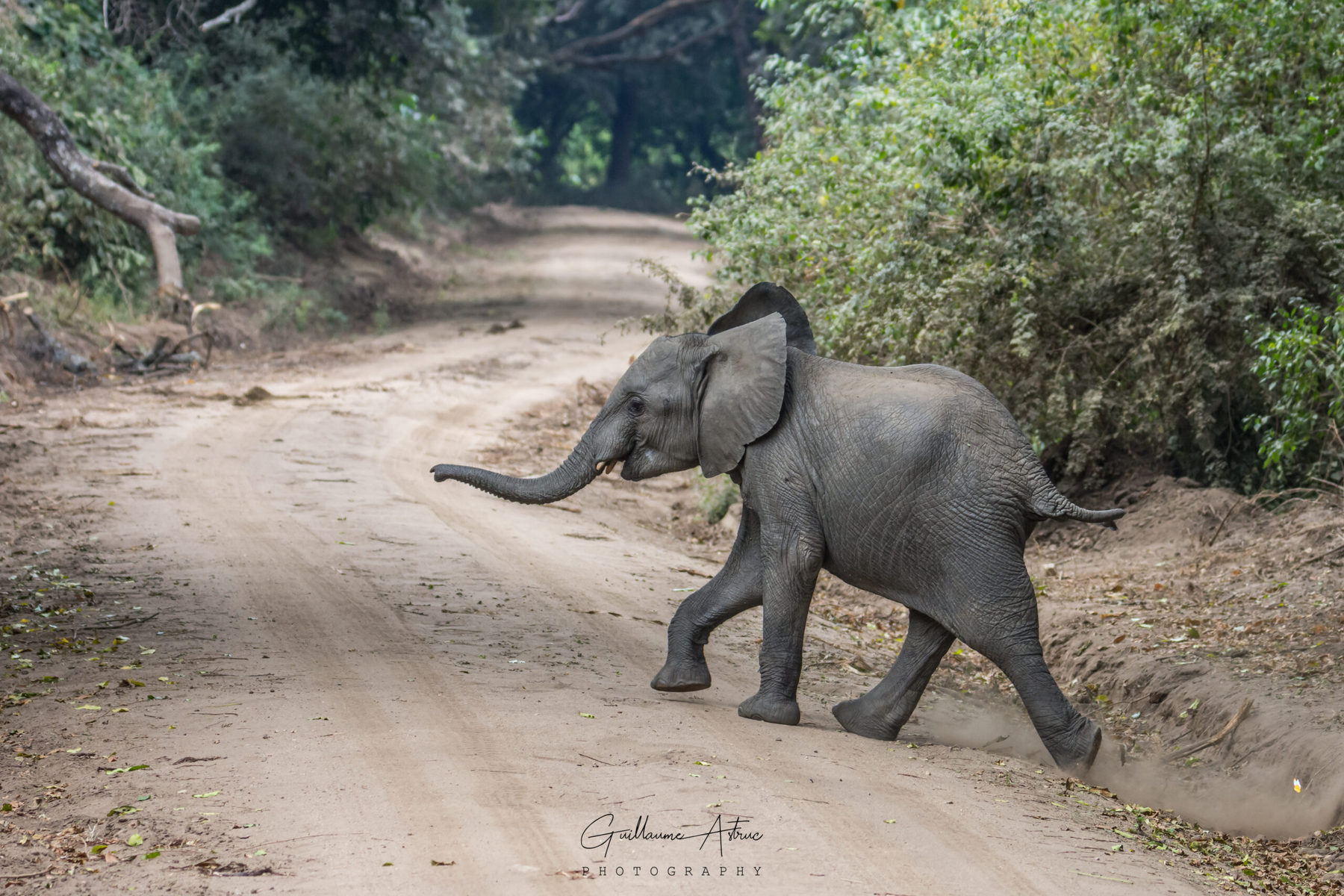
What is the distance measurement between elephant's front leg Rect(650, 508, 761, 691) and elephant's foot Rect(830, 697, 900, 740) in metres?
0.73

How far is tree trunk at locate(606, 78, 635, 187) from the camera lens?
56.5 meters

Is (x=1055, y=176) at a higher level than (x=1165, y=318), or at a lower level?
higher

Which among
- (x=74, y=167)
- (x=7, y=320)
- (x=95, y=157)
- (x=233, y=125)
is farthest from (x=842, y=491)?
(x=233, y=125)

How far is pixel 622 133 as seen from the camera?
189ft

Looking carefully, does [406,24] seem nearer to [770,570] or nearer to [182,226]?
[182,226]

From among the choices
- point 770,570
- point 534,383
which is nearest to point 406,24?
point 534,383

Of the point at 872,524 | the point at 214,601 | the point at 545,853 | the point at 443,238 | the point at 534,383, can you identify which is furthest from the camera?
the point at 443,238

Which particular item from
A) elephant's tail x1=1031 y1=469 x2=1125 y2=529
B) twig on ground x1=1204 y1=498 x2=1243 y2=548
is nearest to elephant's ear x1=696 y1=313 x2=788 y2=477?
elephant's tail x1=1031 y1=469 x2=1125 y2=529

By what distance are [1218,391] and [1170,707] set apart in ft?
15.4

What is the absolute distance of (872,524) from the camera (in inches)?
238

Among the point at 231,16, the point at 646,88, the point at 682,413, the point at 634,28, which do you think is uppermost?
the point at 634,28

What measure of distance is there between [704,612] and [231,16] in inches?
941

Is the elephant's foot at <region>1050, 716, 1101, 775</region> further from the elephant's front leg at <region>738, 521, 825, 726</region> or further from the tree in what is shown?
the tree

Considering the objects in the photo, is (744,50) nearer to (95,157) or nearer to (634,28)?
(634,28)
